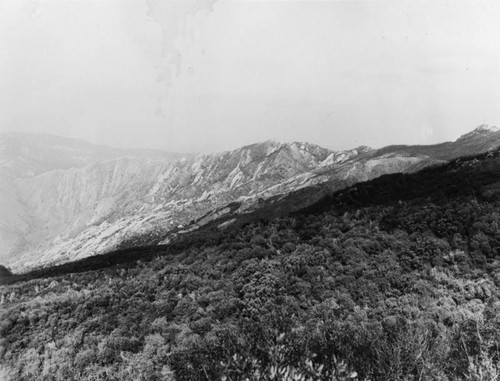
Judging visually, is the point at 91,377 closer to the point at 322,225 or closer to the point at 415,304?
the point at 415,304

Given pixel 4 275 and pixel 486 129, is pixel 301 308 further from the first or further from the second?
pixel 486 129

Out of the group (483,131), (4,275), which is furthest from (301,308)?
(483,131)

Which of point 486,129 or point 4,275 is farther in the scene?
point 486,129

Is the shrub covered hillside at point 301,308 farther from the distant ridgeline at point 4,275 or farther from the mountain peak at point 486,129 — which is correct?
the mountain peak at point 486,129

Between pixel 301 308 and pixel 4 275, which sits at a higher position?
pixel 301 308

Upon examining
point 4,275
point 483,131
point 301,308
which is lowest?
point 4,275

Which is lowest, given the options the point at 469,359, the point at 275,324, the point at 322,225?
the point at 469,359

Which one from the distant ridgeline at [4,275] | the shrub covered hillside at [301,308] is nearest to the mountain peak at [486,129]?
the shrub covered hillside at [301,308]

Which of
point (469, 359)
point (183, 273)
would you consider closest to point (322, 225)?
point (183, 273)
